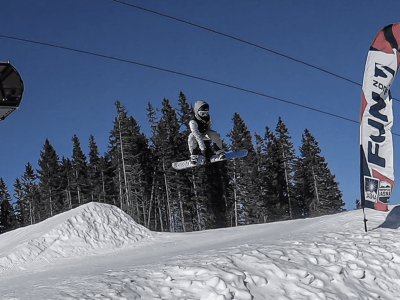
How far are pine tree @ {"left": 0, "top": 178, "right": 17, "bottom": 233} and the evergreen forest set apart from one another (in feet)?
35.5

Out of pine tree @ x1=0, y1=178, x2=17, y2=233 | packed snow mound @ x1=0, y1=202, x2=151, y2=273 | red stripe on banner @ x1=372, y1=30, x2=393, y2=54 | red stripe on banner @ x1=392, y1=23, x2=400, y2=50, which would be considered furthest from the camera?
pine tree @ x1=0, y1=178, x2=17, y2=233

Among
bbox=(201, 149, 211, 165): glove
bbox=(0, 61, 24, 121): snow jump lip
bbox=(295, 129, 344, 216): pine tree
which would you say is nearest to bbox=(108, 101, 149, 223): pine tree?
bbox=(295, 129, 344, 216): pine tree

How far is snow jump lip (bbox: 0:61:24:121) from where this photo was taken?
431 inches

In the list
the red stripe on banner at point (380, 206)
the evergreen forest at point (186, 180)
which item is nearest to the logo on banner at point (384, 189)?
the red stripe on banner at point (380, 206)

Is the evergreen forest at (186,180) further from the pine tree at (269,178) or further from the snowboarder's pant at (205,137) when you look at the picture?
the snowboarder's pant at (205,137)

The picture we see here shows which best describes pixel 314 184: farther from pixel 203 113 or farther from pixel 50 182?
pixel 203 113

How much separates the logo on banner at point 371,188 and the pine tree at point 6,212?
7284 centimetres

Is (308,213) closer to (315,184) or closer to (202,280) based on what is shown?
(315,184)

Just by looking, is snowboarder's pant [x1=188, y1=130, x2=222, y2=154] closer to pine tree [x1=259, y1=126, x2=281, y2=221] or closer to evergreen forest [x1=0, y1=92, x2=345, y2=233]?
evergreen forest [x1=0, y1=92, x2=345, y2=233]

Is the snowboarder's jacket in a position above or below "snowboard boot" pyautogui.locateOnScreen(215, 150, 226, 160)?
above

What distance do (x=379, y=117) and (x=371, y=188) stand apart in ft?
6.75

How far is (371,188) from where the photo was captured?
1194cm

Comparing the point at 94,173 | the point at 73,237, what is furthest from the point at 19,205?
the point at 73,237

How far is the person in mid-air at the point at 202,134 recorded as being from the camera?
13.2m
